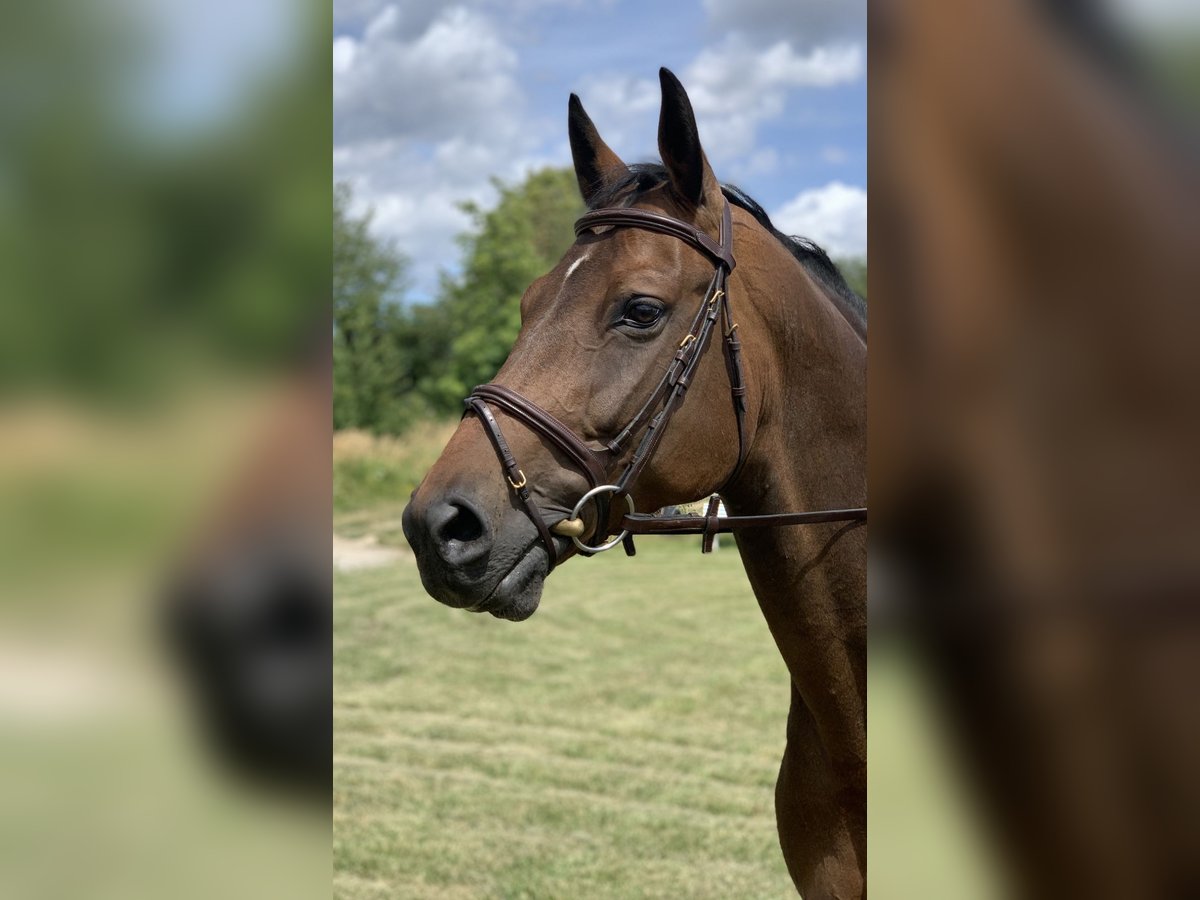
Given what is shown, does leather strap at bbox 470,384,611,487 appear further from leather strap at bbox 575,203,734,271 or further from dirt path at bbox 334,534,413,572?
dirt path at bbox 334,534,413,572

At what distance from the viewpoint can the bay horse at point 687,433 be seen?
2158 millimetres

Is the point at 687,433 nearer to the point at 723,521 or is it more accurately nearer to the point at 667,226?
the point at 723,521

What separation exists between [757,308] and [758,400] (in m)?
0.24

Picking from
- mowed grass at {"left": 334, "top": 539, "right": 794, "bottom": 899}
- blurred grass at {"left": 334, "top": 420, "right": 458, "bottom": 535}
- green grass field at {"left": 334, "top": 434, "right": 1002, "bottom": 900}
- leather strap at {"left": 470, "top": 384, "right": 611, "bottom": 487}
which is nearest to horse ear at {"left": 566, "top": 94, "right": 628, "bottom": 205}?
leather strap at {"left": 470, "top": 384, "right": 611, "bottom": 487}
